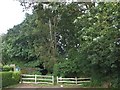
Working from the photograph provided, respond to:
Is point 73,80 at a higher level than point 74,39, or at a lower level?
lower

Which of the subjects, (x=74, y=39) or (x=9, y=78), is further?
(x=74, y=39)

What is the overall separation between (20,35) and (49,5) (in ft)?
0.89

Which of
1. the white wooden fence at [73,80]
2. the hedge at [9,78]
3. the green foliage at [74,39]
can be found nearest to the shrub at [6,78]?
the hedge at [9,78]

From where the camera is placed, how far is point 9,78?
1223 mm

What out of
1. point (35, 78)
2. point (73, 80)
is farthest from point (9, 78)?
point (73, 80)

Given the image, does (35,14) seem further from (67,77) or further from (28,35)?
(67,77)

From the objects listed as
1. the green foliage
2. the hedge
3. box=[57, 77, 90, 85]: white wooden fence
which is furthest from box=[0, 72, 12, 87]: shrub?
box=[57, 77, 90, 85]: white wooden fence

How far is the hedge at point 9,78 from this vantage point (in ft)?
4.02

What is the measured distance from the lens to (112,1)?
53.2 inches

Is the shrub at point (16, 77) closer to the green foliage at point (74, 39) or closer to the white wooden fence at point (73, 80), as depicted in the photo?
the green foliage at point (74, 39)

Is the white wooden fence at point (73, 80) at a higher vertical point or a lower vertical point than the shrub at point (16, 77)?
lower

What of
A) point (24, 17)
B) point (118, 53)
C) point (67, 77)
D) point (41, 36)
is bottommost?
point (67, 77)

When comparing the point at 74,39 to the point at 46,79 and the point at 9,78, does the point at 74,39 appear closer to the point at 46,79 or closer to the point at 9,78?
the point at 46,79

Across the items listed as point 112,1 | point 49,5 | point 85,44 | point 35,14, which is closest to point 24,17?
point 35,14
